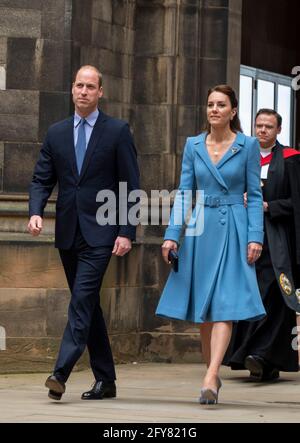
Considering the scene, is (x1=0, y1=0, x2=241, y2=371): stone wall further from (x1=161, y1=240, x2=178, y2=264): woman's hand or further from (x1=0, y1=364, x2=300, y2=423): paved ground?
(x1=161, y1=240, x2=178, y2=264): woman's hand

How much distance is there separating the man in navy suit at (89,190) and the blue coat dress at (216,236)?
1.18 feet

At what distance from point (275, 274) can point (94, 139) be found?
2238 millimetres

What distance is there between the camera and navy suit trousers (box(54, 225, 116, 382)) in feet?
27.0

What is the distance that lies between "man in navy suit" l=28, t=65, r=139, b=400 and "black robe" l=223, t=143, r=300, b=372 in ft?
6.39

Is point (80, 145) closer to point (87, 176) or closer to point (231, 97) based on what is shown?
point (87, 176)

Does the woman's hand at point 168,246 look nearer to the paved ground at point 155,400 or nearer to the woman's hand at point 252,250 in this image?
the woman's hand at point 252,250

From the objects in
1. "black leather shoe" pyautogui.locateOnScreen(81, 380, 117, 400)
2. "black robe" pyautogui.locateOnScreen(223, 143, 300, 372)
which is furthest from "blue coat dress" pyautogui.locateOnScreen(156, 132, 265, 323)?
"black robe" pyautogui.locateOnScreen(223, 143, 300, 372)

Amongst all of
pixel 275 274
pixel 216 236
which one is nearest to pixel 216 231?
pixel 216 236

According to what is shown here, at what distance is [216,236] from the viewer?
847cm

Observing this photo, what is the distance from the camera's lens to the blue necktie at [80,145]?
28.0 ft

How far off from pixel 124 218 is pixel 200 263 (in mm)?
538

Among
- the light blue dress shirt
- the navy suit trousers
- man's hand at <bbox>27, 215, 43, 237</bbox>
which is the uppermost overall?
the light blue dress shirt

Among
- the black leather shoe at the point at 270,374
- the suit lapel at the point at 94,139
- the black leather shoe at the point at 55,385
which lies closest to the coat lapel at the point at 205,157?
the suit lapel at the point at 94,139
